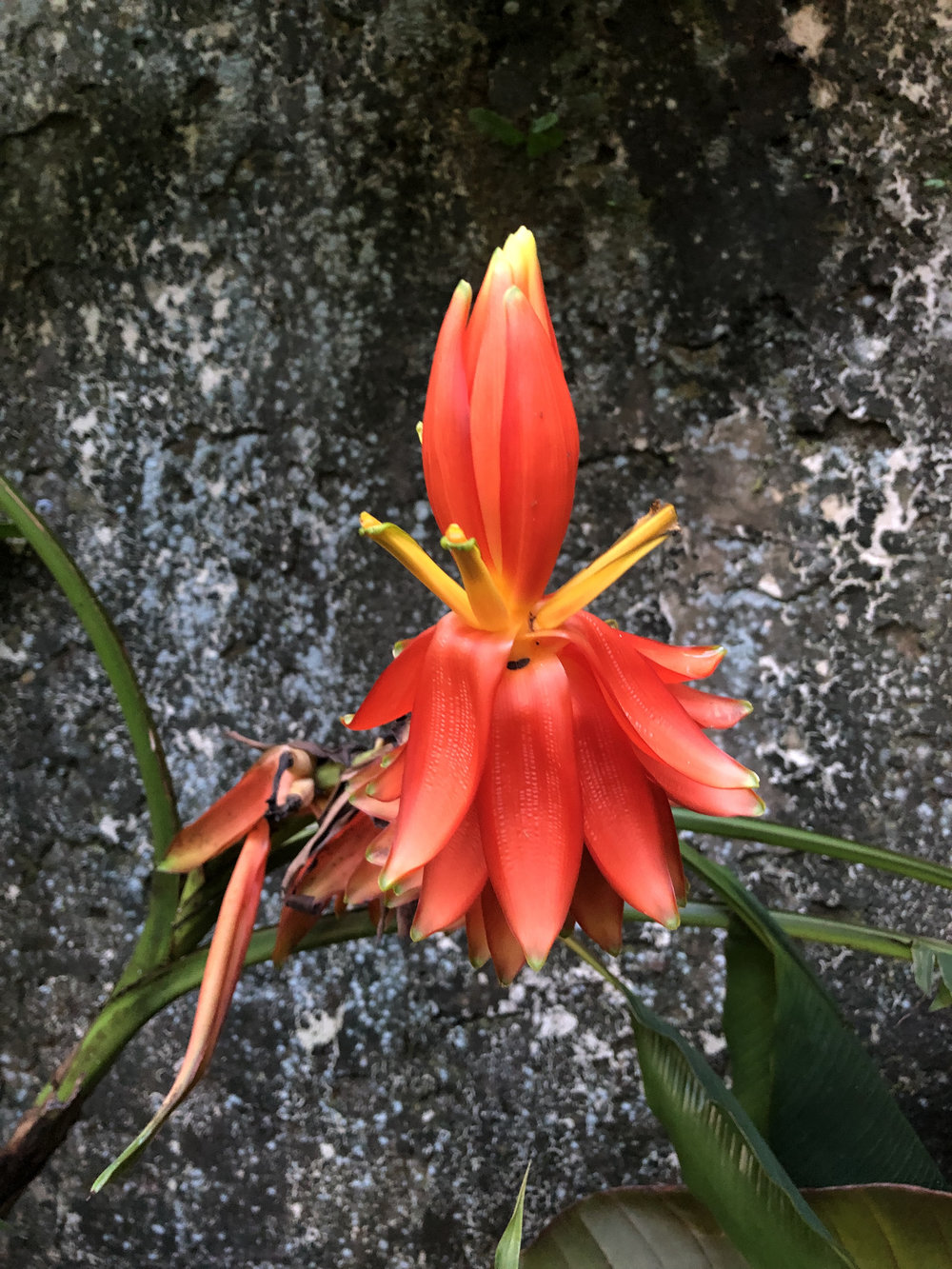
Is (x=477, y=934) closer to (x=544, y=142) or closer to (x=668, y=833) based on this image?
(x=668, y=833)

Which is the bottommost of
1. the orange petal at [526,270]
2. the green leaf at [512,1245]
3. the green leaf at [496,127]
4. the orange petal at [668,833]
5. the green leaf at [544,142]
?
the green leaf at [512,1245]

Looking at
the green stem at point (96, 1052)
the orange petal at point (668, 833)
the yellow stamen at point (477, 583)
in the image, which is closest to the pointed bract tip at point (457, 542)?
the yellow stamen at point (477, 583)

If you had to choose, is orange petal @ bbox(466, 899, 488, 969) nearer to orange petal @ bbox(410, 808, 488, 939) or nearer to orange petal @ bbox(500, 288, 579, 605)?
orange petal @ bbox(410, 808, 488, 939)

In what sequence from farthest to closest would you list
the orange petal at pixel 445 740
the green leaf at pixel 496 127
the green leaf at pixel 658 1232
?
the green leaf at pixel 496 127 < the green leaf at pixel 658 1232 < the orange petal at pixel 445 740

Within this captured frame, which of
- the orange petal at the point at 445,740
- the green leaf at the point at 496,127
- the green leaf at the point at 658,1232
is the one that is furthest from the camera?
the green leaf at the point at 496,127

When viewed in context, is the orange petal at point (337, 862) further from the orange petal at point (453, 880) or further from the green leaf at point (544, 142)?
the green leaf at point (544, 142)

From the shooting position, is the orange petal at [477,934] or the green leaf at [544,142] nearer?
the orange petal at [477,934]

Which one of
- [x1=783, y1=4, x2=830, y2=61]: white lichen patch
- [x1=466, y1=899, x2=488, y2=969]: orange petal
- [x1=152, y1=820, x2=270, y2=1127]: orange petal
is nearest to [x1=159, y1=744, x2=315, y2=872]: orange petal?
[x1=152, y1=820, x2=270, y2=1127]: orange petal

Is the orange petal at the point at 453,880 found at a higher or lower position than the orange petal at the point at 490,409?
lower
